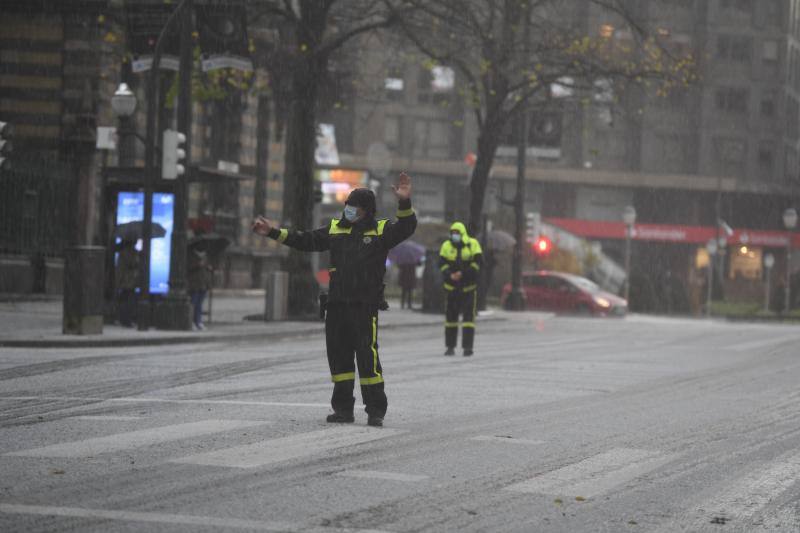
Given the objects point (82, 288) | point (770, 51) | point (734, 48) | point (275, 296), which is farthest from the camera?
point (770, 51)

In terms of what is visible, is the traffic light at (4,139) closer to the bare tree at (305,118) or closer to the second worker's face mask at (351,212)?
the bare tree at (305,118)

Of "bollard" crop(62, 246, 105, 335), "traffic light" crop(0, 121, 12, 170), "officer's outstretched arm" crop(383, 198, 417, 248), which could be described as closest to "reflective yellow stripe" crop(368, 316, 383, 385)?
"officer's outstretched arm" crop(383, 198, 417, 248)

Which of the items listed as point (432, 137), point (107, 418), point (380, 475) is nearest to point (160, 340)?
point (107, 418)

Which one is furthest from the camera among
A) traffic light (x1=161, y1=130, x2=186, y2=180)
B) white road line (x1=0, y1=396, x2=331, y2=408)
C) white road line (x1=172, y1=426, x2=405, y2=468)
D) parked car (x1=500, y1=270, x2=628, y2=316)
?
parked car (x1=500, y1=270, x2=628, y2=316)

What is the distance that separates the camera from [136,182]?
82.2ft

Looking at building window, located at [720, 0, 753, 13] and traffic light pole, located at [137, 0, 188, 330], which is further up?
building window, located at [720, 0, 753, 13]

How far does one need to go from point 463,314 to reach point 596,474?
1111cm

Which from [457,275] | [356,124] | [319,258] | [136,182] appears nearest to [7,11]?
[136,182]

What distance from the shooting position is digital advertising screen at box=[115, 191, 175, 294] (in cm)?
2520

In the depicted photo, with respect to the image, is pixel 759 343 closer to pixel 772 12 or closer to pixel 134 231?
pixel 134 231

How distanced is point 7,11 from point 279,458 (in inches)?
1077

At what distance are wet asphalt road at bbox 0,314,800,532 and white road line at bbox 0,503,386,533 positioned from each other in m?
0.02

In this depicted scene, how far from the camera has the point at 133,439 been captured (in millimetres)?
10000

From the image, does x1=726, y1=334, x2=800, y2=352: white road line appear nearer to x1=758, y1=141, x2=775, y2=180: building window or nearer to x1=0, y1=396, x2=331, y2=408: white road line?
x1=0, y1=396, x2=331, y2=408: white road line
